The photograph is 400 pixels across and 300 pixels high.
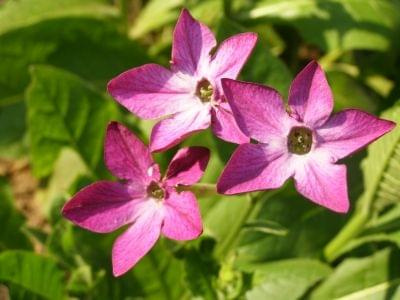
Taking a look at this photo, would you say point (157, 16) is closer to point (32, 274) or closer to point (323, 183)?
point (32, 274)

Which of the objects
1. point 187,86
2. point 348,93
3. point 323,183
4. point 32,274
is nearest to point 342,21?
point 348,93

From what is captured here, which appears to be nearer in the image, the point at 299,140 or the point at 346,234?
the point at 299,140

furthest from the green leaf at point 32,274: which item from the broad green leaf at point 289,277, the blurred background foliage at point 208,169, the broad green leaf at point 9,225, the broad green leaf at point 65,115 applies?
the broad green leaf at point 289,277

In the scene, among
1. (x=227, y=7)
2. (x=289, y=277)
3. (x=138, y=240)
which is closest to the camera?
(x=138, y=240)

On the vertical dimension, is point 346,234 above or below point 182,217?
below

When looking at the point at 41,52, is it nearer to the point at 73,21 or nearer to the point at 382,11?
the point at 73,21

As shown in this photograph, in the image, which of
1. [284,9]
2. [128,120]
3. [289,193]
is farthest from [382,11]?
[128,120]
